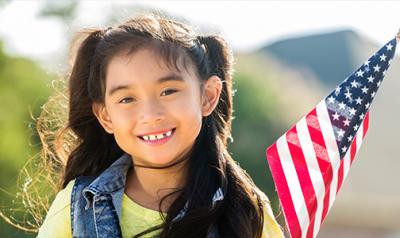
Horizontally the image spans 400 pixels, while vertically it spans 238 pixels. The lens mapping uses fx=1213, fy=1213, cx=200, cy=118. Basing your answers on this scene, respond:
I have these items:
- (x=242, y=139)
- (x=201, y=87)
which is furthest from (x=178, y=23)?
(x=242, y=139)

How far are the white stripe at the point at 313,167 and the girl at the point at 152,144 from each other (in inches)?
15.4

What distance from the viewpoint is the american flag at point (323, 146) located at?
441 centimetres

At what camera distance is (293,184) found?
4422mm

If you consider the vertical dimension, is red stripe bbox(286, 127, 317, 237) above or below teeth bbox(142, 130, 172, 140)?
below

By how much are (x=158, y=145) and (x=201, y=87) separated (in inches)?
11.6

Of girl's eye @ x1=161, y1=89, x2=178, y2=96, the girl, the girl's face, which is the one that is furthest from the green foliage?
girl's eye @ x1=161, y1=89, x2=178, y2=96

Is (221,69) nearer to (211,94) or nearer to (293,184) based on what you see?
(211,94)

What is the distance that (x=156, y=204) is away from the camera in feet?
12.8

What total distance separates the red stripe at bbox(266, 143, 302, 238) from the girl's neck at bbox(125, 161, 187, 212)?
546 millimetres

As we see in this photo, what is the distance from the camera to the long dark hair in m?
3.90

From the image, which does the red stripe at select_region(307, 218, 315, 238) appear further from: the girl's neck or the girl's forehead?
the girl's forehead

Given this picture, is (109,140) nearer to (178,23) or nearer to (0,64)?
(178,23)

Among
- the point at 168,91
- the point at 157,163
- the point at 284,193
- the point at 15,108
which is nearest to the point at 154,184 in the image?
the point at 157,163

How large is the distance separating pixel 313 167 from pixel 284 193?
14 centimetres
